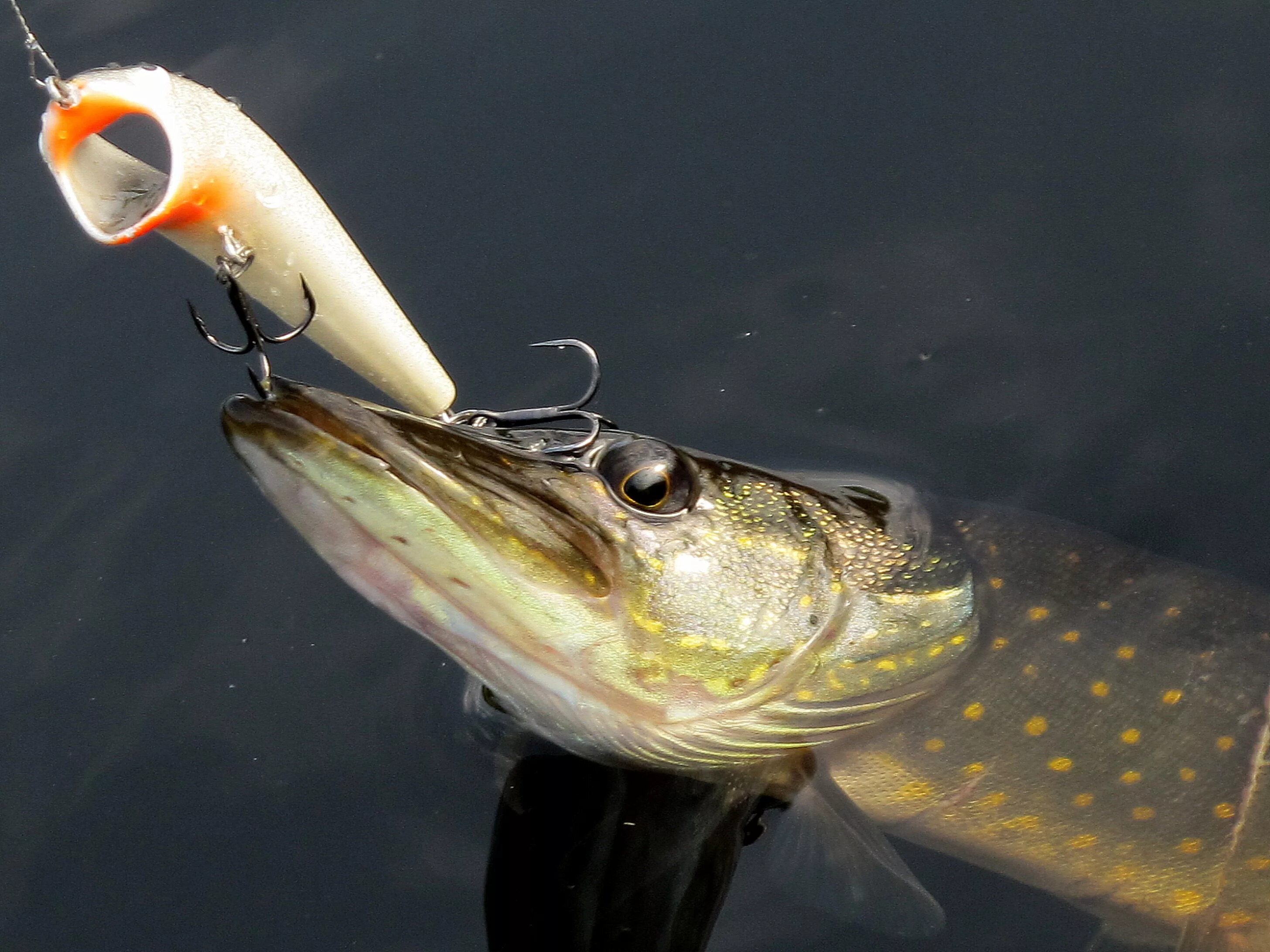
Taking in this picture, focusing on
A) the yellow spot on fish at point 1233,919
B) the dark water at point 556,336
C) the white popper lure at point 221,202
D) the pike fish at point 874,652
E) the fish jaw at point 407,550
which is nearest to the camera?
the white popper lure at point 221,202

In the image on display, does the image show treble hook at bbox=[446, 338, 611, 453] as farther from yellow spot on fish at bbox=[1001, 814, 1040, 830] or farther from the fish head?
yellow spot on fish at bbox=[1001, 814, 1040, 830]

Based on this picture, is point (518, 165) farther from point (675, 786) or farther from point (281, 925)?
point (281, 925)

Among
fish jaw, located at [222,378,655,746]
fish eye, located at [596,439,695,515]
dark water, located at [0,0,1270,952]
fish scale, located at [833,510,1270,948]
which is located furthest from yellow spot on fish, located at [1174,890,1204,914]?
fish eye, located at [596,439,695,515]

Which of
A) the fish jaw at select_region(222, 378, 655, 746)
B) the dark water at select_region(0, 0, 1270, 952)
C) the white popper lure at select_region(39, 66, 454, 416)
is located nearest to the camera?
the white popper lure at select_region(39, 66, 454, 416)

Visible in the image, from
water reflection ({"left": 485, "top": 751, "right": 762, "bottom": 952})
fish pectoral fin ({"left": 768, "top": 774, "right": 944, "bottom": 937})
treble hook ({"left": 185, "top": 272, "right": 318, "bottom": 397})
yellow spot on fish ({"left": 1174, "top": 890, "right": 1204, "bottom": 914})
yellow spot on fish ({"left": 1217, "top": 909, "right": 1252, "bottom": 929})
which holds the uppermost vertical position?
treble hook ({"left": 185, "top": 272, "right": 318, "bottom": 397})

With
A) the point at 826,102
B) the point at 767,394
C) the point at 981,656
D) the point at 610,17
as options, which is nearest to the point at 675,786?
the point at 981,656

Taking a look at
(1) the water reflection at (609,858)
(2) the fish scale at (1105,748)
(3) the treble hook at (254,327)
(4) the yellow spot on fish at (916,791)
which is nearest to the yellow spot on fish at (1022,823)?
(2) the fish scale at (1105,748)

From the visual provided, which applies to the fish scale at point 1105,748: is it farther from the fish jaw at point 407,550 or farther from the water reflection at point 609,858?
the fish jaw at point 407,550
